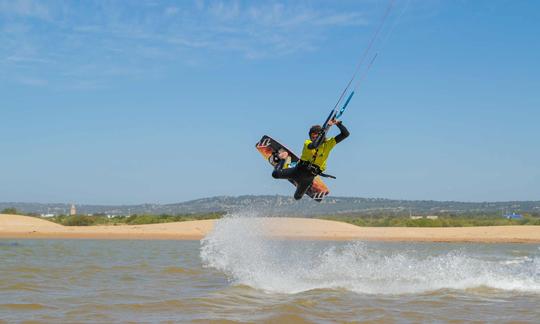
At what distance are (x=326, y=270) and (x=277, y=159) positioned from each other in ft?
9.31

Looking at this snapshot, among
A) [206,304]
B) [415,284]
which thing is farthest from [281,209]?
[206,304]

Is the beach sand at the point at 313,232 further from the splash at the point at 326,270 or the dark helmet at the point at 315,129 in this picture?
the dark helmet at the point at 315,129

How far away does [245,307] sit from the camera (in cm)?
976

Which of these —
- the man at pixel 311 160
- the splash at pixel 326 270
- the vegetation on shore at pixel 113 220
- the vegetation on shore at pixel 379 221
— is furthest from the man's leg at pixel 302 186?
the vegetation on shore at pixel 113 220

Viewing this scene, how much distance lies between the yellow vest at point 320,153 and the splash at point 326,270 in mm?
2408

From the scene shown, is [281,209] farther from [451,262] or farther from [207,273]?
[451,262]

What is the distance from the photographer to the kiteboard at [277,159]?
14.1m

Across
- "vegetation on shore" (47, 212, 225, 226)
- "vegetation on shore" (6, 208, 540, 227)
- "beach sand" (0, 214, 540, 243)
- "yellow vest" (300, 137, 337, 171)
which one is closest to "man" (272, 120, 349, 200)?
"yellow vest" (300, 137, 337, 171)

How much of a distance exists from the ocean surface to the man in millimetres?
2076

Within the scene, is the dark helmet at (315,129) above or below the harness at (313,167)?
above

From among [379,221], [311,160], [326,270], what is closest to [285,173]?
[311,160]

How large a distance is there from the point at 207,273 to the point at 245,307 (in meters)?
5.59

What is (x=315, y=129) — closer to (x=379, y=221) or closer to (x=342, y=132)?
(x=342, y=132)

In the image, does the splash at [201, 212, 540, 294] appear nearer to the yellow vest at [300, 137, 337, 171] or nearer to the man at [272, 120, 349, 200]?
the man at [272, 120, 349, 200]
